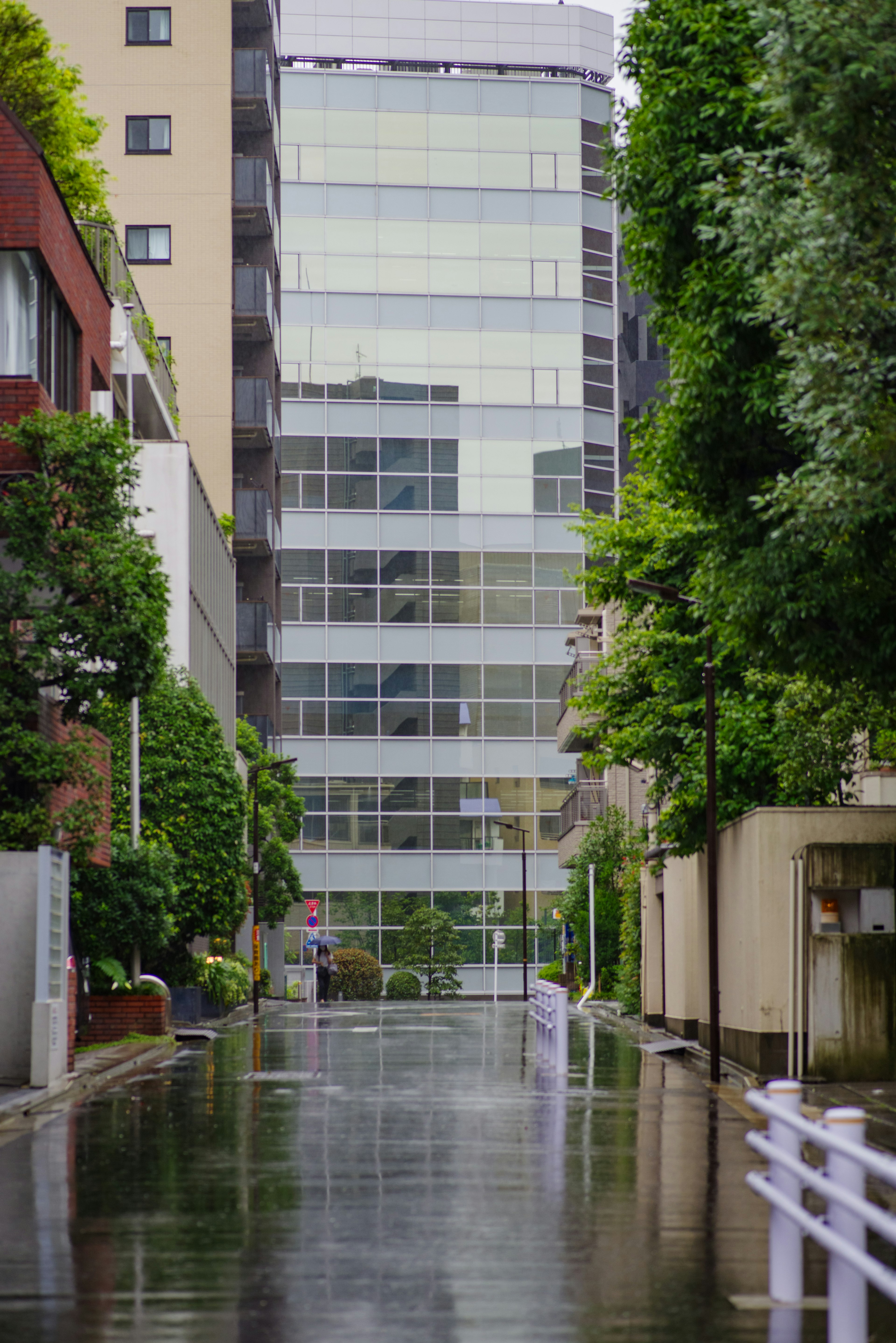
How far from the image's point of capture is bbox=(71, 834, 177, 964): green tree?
33250mm

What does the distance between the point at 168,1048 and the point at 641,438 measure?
15.9 m

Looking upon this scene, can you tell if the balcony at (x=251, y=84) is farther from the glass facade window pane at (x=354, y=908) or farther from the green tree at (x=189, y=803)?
the green tree at (x=189, y=803)

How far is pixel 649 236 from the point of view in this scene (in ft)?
62.3

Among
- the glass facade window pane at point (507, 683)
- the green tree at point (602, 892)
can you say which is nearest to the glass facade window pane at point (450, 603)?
the glass facade window pane at point (507, 683)

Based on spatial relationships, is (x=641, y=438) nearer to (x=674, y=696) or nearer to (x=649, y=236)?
(x=649, y=236)

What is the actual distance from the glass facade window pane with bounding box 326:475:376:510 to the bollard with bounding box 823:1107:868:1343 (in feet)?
260

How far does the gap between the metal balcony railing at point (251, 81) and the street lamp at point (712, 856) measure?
49216 mm

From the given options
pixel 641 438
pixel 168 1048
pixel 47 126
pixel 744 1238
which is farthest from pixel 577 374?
pixel 744 1238

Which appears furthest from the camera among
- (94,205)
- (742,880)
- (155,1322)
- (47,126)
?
(94,205)

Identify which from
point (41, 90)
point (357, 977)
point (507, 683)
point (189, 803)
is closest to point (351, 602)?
point (507, 683)

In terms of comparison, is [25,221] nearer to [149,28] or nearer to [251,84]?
[149,28]

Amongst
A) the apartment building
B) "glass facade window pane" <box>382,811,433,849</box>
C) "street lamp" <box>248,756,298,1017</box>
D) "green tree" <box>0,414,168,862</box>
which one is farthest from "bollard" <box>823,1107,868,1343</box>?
"glass facade window pane" <box>382,811,433,849</box>

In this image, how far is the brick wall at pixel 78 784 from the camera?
25.7 metres

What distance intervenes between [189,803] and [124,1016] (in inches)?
301
